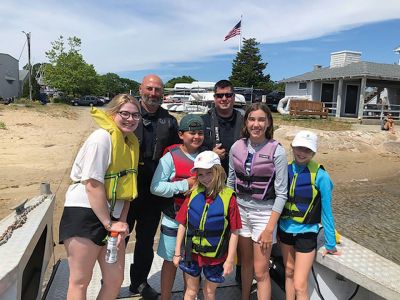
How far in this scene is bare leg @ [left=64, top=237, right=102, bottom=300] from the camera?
2.47 meters

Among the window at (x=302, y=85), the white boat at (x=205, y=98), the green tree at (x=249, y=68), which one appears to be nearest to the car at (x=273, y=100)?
the window at (x=302, y=85)

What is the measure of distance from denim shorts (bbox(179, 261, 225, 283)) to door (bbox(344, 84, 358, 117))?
26.5 meters

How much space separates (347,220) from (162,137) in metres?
5.83

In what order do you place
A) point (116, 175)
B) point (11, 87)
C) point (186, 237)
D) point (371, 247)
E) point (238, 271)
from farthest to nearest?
point (11, 87) → point (371, 247) → point (238, 271) → point (186, 237) → point (116, 175)

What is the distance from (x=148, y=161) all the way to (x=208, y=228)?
0.92 metres

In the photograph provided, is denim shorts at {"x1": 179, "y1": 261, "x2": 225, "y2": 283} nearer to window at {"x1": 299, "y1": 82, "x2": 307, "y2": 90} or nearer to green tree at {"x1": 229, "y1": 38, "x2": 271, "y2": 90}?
window at {"x1": 299, "y1": 82, "x2": 307, "y2": 90}

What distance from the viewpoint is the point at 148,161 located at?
3410 millimetres

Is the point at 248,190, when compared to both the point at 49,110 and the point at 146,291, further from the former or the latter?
the point at 49,110

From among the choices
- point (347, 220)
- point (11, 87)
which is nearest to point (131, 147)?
point (347, 220)

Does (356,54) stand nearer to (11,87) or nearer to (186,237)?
(186,237)

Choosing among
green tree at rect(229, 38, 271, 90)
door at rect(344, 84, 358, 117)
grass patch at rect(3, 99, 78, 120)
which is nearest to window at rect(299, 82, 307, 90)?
door at rect(344, 84, 358, 117)

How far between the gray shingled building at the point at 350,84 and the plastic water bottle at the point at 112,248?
23741 mm

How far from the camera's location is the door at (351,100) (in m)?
27.2

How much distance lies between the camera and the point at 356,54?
3098 centimetres
